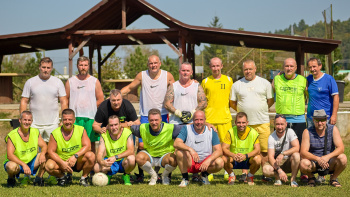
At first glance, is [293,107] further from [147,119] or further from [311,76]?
[147,119]

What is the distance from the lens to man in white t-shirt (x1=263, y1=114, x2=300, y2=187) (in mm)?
7055

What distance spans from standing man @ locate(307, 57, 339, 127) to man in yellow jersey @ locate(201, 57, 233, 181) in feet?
4.65

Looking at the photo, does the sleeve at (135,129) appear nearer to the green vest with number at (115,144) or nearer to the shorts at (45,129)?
the green vest with number at (115,144)

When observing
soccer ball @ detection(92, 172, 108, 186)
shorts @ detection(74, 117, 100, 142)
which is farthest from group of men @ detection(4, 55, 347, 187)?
soccer ball @ detection(92, 172, 108, 186)

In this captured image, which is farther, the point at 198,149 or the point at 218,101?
the point at 218,101

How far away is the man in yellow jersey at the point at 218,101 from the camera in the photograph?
7859 millimetres

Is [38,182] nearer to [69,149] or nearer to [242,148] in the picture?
[69,149]

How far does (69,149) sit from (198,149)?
82.8 inches

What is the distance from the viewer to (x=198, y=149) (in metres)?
7.29

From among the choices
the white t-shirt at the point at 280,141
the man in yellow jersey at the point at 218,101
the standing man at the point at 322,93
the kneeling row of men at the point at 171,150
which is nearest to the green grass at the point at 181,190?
the kneeling row of men at the point at 171,150

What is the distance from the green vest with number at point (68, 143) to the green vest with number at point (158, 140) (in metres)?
1.03

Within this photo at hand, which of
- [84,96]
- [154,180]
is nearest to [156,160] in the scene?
[154,180]

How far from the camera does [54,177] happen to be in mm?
7402

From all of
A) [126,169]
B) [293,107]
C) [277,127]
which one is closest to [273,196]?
[277,127]
